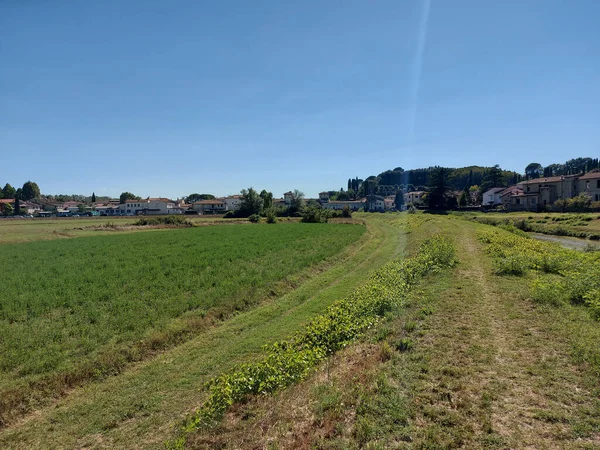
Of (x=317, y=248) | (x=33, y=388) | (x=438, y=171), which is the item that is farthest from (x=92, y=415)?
(x=438, y=171)

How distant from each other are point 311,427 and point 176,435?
3.09 metres

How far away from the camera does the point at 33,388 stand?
8.05 m

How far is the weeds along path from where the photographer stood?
262 inches

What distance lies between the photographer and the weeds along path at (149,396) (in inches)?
262

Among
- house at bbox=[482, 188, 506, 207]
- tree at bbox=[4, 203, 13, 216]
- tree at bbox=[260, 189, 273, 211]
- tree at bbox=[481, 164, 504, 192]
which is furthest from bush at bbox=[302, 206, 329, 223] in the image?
tree at bbox=[4, 203, 13, 216]

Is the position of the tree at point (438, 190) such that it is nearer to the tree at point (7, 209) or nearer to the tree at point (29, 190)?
the tree at point (7, 209)

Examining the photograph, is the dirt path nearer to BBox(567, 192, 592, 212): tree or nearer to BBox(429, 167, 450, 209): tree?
BBox(567, 192, 592, 212): tree

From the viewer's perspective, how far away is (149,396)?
26.0 ft

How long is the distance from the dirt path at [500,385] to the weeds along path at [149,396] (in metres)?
5.50

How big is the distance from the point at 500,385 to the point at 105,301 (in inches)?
567

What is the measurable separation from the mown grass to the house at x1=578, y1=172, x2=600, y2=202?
72892 millimetres

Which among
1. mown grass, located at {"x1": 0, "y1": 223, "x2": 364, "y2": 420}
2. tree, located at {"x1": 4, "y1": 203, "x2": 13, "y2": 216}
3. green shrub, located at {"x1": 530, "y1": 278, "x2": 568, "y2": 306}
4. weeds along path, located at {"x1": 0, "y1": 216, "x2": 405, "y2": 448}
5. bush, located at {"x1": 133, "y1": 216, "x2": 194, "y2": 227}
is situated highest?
tree, located at {"x1": 4, "y1": 203, "x2": 13, "y2": 216}

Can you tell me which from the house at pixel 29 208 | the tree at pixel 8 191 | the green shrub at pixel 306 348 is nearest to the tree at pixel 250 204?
the green shrub at pixel 306 348

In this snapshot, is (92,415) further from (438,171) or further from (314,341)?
(438,171)
